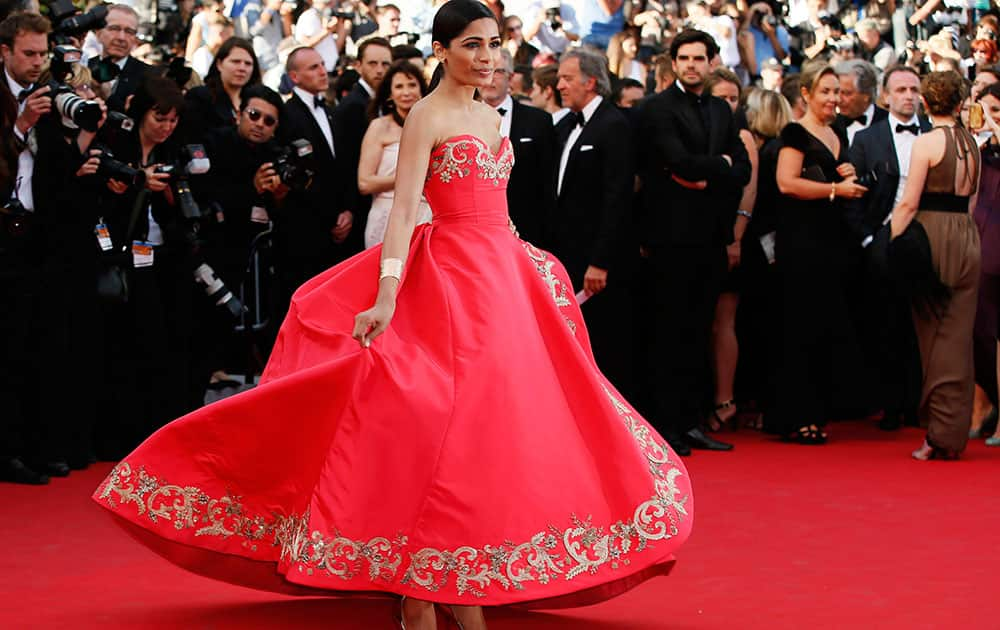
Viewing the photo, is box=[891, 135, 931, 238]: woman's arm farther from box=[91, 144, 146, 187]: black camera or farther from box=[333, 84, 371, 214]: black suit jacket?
box=[91, 144, 146, 187]: black camera

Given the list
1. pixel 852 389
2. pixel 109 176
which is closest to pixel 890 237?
pixel 852 389

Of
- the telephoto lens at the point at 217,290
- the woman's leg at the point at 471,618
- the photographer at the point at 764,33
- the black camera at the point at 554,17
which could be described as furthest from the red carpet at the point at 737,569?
the photographer at the point at 764,33

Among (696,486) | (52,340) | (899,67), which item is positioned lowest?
(696,486)

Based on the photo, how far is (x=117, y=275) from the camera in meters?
6.75

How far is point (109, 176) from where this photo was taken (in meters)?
6.63

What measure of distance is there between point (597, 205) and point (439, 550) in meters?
4.08

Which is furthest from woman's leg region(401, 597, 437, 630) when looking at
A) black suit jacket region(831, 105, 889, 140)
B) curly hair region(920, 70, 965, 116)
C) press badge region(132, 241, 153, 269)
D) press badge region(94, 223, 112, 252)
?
black suit jacket region(831, 105, 889, 140)

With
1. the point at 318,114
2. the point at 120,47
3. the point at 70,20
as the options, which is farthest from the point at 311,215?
the point at 70,20

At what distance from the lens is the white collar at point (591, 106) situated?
7.61m

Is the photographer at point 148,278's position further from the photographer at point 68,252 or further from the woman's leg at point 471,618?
the woman's leg at point 471,618

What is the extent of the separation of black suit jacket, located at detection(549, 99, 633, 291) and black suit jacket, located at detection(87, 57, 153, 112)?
203cm

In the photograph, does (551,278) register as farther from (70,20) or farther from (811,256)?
(811,256)

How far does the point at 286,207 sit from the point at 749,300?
2610 millimetres

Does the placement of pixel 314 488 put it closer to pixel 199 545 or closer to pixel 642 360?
pixel 199 545
